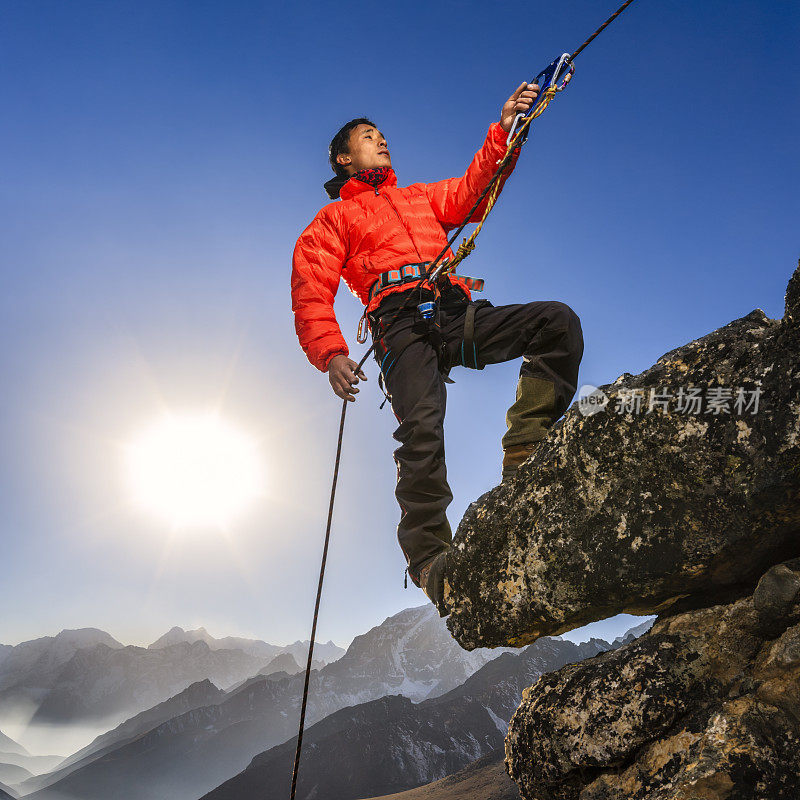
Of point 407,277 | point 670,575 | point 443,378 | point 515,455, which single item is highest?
point 407,277

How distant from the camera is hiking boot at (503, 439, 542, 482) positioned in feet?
13.0

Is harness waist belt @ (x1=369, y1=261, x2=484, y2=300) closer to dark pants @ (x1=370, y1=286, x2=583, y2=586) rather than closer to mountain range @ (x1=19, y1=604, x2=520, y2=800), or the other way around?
dark pants @ (x1=370, y1=286, x2=583, y2=586)

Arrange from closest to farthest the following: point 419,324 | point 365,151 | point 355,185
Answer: point 419,324 → point 355,185 → point 365,151

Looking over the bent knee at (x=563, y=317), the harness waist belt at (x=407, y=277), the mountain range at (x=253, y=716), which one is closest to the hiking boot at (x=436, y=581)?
the bent knee at (x=563, y=317)

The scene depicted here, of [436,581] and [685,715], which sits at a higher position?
[436,581]

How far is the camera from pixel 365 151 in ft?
19.6

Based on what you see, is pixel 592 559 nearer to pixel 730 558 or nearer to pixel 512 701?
pixel 730 558

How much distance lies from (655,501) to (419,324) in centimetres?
248

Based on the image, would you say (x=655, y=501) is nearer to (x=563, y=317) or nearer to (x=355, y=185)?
(x=563, y=317)

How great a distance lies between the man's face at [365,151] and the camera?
5.92 meters

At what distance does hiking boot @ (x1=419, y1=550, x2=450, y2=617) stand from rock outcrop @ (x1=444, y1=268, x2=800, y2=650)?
161 mm

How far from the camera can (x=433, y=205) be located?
5559mm

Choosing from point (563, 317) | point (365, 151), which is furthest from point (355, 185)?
point (563, 317)

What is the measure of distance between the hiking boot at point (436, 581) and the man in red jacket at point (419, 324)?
0.01 metres
